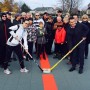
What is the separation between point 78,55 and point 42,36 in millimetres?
2209

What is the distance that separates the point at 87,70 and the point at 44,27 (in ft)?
8.72

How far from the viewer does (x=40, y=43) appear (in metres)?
10.6

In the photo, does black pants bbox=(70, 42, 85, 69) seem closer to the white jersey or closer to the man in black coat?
the man in black coat

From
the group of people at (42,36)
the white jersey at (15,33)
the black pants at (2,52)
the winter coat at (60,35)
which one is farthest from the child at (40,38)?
the white jersey at (15,33)

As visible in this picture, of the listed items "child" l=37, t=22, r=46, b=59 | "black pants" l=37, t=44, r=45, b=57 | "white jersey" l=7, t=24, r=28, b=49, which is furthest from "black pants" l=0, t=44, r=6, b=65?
"black pants" l=37, t=44, r=45, b=57

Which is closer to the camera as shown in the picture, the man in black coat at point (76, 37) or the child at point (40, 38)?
the man in black coat at point (76, 37)

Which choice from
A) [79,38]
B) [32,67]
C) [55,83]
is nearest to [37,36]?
[32,67]

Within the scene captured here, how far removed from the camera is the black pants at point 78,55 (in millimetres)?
8438

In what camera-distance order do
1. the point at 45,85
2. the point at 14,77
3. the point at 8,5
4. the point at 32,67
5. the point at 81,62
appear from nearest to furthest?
the point at 45,85 < the point at 14,77 < the point at 81,62 < the point at 32,67 < the point at 8,5

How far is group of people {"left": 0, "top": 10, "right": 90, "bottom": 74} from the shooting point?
8.09 metres

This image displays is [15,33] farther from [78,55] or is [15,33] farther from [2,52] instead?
[78,55]

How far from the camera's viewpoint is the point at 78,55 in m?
8.70

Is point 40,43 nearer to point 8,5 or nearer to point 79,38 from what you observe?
point 79,38

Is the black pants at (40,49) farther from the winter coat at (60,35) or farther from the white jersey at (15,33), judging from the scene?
the white jersey at (15,33)
